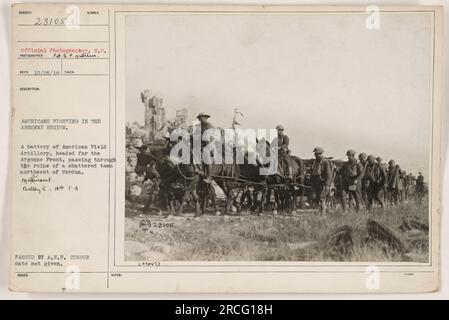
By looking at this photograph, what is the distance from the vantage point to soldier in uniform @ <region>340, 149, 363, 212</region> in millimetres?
4043

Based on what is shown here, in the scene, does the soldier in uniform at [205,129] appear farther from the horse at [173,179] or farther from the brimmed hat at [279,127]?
the brimmed hat at [279,127]

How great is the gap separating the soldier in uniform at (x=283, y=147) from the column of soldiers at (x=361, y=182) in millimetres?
170

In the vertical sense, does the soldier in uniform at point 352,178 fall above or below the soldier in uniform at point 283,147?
below

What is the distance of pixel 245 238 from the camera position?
4027 mm

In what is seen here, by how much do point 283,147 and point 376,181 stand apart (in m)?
0.63

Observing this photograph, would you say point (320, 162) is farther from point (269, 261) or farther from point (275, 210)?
point (269, 261)

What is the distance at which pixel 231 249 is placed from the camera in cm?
403

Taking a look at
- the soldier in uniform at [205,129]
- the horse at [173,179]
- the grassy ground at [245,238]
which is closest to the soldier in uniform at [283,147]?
the grassy ground at [245,238]

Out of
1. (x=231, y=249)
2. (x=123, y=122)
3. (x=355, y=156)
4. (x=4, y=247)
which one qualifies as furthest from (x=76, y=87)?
(x=355, y=156)

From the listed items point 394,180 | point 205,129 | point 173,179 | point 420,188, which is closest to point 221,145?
point 205,129

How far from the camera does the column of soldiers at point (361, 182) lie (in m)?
4.04

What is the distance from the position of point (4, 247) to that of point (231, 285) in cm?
147

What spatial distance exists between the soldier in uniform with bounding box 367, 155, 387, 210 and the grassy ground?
0.15 meters

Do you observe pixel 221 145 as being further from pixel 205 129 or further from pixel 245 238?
pixel 245 238
